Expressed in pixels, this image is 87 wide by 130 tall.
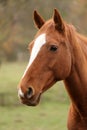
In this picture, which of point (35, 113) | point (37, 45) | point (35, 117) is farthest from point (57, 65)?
point (35, 113)

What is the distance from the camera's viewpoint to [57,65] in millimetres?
4934

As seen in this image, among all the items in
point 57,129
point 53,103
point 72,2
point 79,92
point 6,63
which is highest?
point 79,92

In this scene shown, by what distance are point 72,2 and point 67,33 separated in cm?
1030

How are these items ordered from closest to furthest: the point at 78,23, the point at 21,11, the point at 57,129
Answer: the point at 57,129 → the point at 21,11 → the point at 78,23

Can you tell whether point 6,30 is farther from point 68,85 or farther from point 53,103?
point 68,85

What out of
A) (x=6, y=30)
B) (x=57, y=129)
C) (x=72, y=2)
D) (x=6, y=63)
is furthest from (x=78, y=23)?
(x=6, y=63)

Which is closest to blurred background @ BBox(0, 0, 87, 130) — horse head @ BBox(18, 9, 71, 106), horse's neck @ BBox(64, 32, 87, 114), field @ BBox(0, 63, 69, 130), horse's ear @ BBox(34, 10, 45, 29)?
field @ BBox(0, 63, 69, 130)

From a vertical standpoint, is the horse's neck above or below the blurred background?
above

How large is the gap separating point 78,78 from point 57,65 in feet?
1.29

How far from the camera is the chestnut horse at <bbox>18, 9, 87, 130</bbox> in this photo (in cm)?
477

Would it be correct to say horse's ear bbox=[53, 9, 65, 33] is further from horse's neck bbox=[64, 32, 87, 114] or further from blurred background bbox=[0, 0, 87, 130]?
blurred background bbox=[0, 0, 87, 130]

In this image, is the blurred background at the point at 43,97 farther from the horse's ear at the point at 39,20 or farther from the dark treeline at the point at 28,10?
the horse's ear at the point at 39,20

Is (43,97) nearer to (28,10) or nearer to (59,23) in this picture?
(28,10)

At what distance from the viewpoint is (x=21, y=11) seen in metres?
15.4
